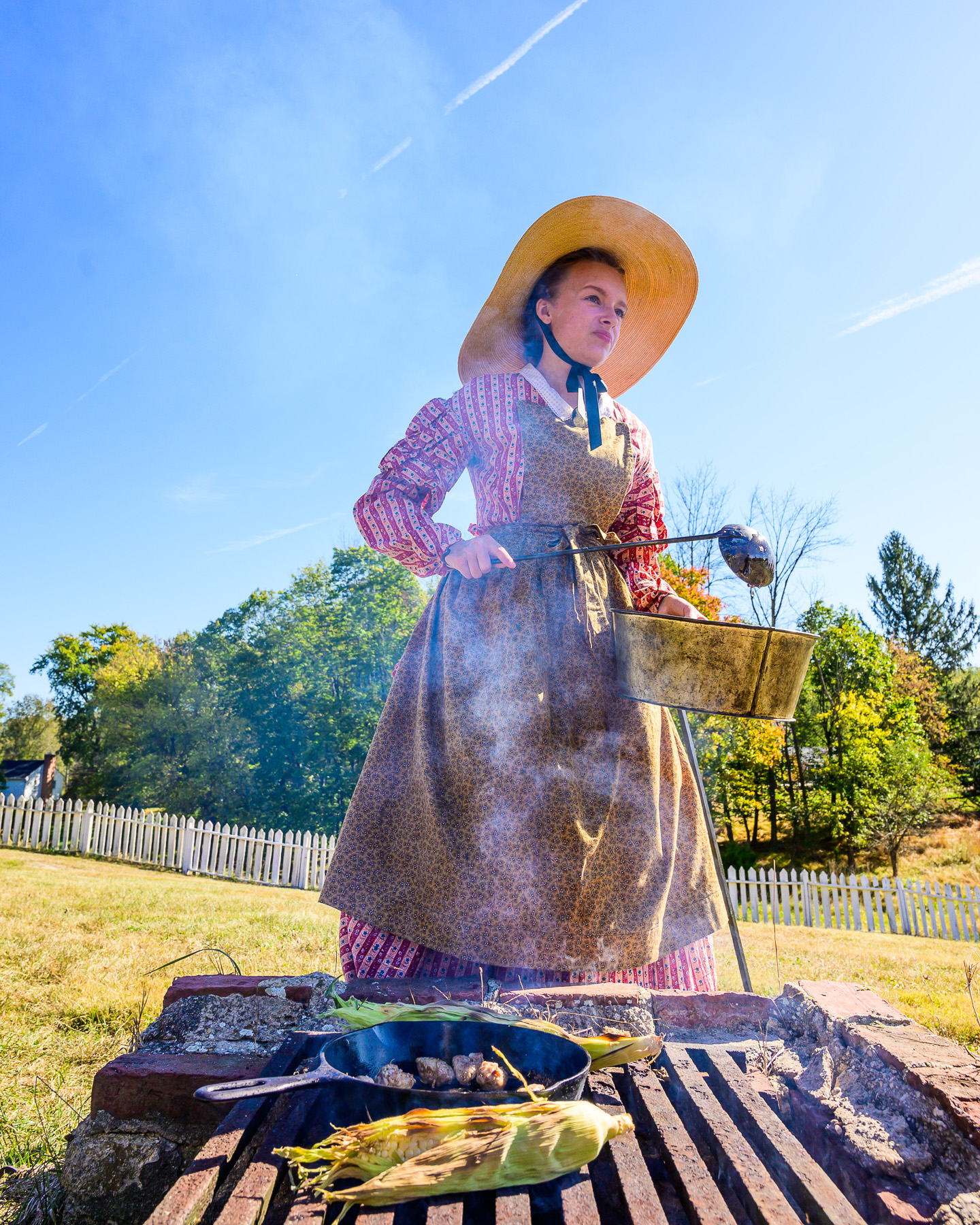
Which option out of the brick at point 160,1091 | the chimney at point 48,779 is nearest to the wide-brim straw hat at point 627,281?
the brick at point 160,1091

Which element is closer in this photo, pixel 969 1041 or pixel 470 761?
pixel 470 761

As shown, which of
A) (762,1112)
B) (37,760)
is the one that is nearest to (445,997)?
(762,1112)

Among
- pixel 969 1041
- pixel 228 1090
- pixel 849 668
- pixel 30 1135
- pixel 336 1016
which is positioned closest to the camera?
A: pixel 228 1090

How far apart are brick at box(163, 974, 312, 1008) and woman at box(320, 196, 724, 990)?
138 millimetres

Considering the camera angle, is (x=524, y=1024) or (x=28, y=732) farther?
(x=28, y=732)

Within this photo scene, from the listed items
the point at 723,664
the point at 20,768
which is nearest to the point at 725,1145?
the point at 723,664

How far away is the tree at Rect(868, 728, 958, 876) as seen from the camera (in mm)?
18688

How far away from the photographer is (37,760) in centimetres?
3825

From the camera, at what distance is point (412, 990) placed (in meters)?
1.65

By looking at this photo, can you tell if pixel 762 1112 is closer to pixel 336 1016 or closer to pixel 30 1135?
pixel 336 1016

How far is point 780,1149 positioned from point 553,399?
1.86m

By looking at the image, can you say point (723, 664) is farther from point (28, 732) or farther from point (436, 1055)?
point (28, 732)

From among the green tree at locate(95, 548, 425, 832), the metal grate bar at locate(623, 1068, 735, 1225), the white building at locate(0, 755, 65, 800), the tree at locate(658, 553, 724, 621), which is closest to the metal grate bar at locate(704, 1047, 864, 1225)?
the metal grate bar at locate(623, 1068, 735, 1225)

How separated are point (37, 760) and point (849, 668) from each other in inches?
1532
